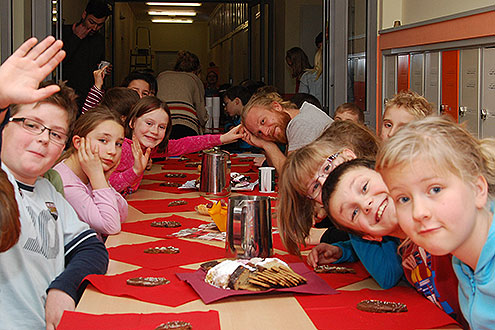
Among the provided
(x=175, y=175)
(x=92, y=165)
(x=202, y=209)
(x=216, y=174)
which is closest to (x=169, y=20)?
(x=175, y=175)

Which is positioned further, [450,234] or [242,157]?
[242,157]

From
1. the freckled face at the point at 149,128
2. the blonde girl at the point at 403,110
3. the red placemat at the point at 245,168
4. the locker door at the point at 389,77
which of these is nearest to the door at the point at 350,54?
the locker door at the point at 389,77

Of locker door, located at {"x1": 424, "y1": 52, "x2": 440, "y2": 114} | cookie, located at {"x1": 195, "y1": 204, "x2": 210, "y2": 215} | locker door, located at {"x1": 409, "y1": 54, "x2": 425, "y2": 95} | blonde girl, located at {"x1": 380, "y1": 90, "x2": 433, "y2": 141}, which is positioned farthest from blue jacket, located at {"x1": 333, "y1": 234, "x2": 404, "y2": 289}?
locker door, located at {"x1": 409, "y1": 54, "x2": 425, "y2": 95}

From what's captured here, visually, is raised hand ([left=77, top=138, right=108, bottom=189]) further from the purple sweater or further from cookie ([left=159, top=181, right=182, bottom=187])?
cookie ([left=159, top=181, right=182, bottom=187])

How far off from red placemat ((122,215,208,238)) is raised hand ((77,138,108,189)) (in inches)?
7.2

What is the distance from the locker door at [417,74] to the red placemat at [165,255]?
3840mm

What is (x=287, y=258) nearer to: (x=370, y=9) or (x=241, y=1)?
(x=370, y=9)

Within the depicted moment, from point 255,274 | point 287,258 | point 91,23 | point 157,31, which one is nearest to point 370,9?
point 91,23

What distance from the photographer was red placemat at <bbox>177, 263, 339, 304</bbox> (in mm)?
1417

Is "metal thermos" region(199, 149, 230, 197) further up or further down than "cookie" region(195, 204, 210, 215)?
further up

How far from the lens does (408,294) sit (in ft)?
4.90

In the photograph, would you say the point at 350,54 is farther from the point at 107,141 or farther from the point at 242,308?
the point at 242,308

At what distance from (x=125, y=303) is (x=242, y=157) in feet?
11.3

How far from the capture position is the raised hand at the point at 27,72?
1208 millimetres
